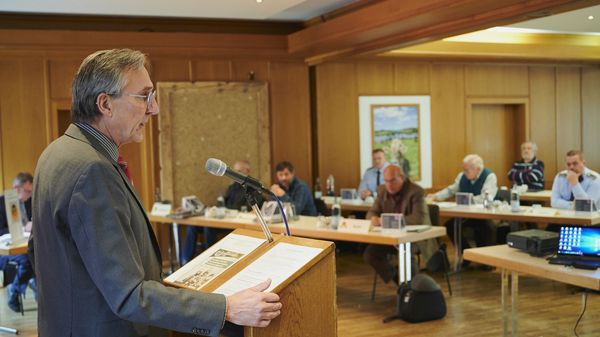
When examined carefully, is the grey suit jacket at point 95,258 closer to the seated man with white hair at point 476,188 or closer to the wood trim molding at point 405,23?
the wood trim molding at point 405,23

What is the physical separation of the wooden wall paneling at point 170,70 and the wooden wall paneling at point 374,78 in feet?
8.65

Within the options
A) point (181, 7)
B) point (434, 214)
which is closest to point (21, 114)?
point (181, 7)

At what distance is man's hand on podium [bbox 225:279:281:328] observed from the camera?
1750 mm

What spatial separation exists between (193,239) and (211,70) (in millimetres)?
2348

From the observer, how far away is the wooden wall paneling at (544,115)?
1145 centimetres

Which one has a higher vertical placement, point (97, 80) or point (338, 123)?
point (338, 123)

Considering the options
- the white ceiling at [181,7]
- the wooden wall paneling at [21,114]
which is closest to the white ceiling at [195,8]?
the white ceiling at [181,7]

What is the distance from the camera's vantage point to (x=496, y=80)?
11.1 meters

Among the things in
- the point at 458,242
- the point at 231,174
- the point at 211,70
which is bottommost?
the point at 458,242

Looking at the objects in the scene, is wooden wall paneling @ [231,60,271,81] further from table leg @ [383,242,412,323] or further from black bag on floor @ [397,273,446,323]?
black bag on floor @ [397,273,446,323]

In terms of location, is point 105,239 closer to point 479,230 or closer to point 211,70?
Answer: point 479,230

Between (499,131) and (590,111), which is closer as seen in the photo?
(499,131)

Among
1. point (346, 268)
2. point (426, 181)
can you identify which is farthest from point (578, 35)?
point (346, 268)

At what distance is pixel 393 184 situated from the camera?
21.6 feet
